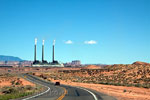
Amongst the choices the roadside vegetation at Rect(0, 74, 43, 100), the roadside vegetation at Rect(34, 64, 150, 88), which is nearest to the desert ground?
the roadside vegetation at Rect(34, 64, 150, 88)

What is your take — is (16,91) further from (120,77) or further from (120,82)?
(120,77)

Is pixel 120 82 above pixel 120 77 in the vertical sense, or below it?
below

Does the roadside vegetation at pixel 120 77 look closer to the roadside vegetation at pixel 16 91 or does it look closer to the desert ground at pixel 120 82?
the desert ground at pixel 120 82

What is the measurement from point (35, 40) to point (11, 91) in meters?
131

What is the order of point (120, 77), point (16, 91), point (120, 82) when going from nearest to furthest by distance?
point (16, 91)
point (120, 82)
point (120, 77)

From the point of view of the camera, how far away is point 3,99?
19531mm

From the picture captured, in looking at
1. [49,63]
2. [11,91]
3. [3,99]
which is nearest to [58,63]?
[49,63]

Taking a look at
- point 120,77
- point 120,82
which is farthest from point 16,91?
point 120,77

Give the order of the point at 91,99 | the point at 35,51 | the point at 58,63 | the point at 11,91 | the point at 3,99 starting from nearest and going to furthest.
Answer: the point at 3,99
the point at 91,99
the point at 11,91
the point at 35,51
the point at 58,63

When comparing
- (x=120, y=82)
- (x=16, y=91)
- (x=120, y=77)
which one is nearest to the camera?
(x=16, y=91)

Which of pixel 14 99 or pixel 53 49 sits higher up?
pixel 53 49

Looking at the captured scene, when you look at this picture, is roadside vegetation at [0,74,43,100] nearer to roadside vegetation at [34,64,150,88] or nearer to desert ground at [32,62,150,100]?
desert ground at [32,62,150,100]

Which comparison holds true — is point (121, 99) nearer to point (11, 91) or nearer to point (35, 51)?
point (11, 91)

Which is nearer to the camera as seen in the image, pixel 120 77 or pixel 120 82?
pixel 120 82
